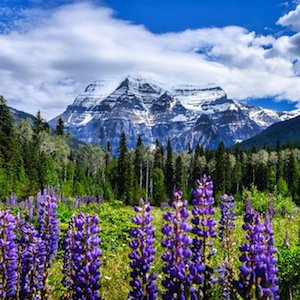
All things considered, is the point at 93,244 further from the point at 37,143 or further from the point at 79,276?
the point at 37,143

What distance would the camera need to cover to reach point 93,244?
400cm

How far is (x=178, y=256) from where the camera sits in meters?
3.60

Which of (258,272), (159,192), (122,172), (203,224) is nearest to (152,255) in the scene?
(203,224)

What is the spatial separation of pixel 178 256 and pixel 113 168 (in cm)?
9316

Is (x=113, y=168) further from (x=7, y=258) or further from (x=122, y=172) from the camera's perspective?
(x=7, y=258)

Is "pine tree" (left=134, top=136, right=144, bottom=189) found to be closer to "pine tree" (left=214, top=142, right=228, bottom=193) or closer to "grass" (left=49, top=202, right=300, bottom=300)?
"pine tree" (left=214, top=142, right=228, bottom=193)

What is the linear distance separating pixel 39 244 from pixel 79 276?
116 centimetres

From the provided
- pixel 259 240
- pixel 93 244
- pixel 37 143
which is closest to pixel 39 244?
pixel 93 244

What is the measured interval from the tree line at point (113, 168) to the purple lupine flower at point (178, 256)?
40143 mm

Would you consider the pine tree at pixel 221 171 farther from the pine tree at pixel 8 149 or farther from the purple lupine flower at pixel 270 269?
the purple lupine flower at pixel 270 269

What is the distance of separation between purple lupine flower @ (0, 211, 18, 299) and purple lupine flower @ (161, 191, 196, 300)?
5.11 ft

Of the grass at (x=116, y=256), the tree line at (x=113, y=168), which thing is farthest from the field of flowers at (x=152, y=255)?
the tree line at (x=113, y=168)

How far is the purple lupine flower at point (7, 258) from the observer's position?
14.1 ft

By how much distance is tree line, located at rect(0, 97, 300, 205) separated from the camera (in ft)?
176
